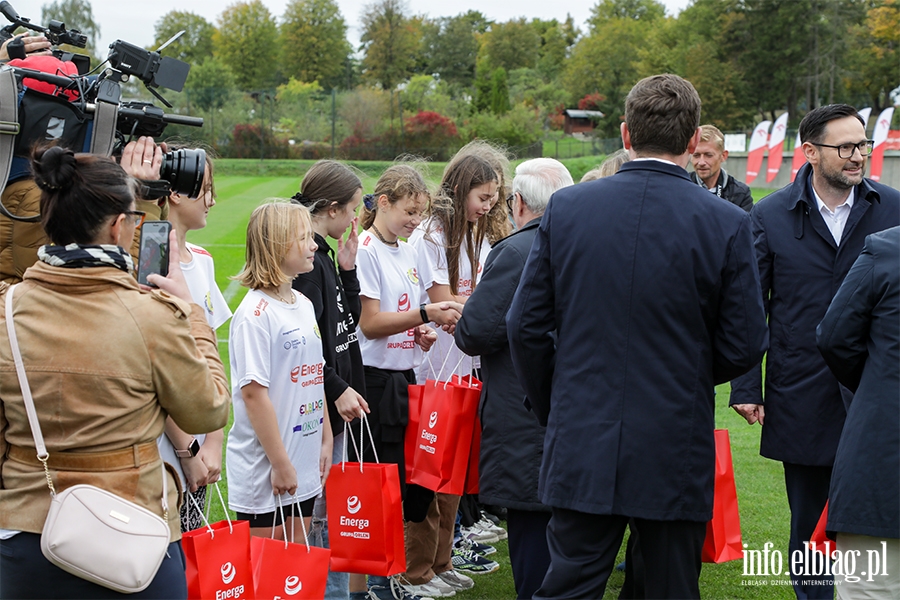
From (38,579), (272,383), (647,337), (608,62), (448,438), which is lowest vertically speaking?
(448,438)

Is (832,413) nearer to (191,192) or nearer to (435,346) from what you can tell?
(435,346)

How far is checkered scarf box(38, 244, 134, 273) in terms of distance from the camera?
2219mm

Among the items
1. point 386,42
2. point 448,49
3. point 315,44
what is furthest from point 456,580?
point 448,49

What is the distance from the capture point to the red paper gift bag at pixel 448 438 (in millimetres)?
3865

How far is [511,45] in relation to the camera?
95875mm

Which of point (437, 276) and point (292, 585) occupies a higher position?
point (437, 276)

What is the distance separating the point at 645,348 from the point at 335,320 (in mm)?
1662

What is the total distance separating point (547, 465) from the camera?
106 inches

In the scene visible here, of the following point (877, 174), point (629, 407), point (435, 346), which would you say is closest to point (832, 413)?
point (629, 407)

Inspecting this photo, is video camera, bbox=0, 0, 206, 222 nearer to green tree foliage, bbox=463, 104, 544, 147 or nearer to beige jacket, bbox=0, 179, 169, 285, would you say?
beige jacket, bbox=0, 179, 169, 285

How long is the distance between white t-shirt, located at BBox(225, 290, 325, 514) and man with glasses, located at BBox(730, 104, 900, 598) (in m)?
1.98

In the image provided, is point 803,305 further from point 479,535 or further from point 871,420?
point 479,535

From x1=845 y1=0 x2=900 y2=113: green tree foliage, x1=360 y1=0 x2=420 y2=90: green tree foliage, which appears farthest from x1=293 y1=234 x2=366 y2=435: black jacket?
x1=360 y1=0 x2=420 y2=90: green tree foliage

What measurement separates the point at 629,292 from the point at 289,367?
1.45m
